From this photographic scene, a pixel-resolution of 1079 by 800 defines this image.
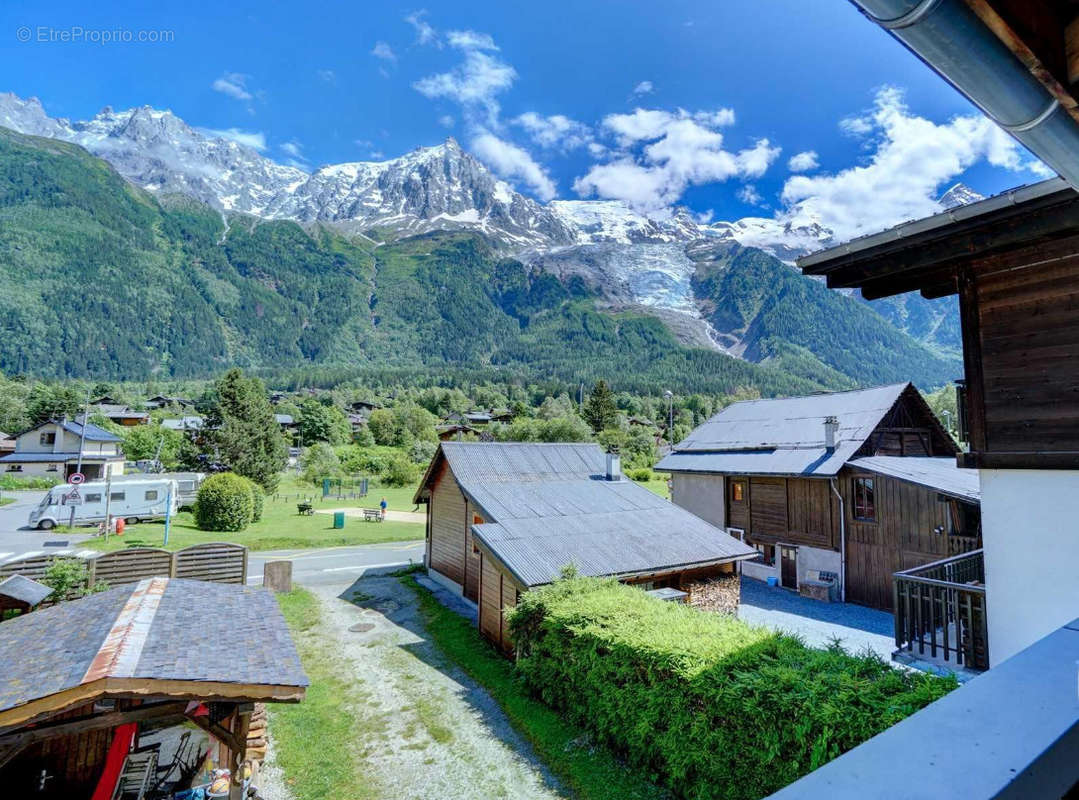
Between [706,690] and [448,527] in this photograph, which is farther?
[448,527]

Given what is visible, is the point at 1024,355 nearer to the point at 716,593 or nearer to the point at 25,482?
the point at 716,593

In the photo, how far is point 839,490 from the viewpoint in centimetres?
2039

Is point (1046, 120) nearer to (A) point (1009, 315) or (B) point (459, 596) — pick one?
(A) point (1009, 315)

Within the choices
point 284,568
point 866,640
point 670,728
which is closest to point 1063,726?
point 670,728

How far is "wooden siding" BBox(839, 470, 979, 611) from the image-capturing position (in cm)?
1748

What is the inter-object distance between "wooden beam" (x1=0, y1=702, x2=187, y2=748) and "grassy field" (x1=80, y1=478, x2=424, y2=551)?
20735 mm

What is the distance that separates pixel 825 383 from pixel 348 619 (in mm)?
213337

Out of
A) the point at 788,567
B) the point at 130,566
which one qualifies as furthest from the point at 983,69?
the point at 788,567

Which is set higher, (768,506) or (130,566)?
(768,506)

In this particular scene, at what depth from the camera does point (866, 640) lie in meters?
15.7

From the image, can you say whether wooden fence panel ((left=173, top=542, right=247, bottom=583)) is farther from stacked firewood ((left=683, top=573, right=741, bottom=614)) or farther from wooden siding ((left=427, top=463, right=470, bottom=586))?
stacked firewood ((left=683, top=573, right=741, bottom=614))

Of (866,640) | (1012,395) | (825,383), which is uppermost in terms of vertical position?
(825,383)

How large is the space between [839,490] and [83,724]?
71.4 ft

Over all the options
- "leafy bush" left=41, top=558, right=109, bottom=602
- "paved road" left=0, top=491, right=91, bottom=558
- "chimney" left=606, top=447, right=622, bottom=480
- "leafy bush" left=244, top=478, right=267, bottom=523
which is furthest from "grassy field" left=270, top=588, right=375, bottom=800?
"leafy bush" left=244, top=478, right=267, bottom=523
